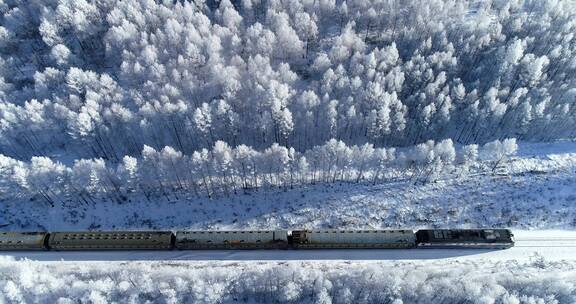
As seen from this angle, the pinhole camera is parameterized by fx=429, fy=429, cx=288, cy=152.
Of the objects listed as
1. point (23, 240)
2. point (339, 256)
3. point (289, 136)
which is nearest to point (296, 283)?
point (339, 256)

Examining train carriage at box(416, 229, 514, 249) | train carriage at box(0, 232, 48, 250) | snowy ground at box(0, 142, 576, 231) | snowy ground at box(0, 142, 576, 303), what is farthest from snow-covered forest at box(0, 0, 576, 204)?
train carriage at box(416, 229, 514, 249)

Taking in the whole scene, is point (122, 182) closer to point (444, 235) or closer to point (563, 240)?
point (444, 235)

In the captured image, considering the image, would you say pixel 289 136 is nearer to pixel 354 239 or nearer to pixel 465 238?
pixel 354 239

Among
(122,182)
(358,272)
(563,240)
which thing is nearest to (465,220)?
(563,240)

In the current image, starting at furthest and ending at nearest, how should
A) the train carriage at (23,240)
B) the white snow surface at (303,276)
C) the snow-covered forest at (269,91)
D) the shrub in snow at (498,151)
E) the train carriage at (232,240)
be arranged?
the snow-covered forest at (269,91) < the shrub in snow at (498,151) < the train carriage at (23,240) < the train carriage at (232,240) < the white snow surface at (303,276)

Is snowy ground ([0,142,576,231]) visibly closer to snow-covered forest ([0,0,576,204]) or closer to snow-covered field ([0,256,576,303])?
snow-covered forest ([0,0,576,204])

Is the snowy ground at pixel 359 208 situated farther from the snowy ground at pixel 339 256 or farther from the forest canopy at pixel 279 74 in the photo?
the forest canopy at pixel 279 74

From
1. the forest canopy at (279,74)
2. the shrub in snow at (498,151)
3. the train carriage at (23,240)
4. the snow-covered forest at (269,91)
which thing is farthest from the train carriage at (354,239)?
the train carriage at (23,240)
